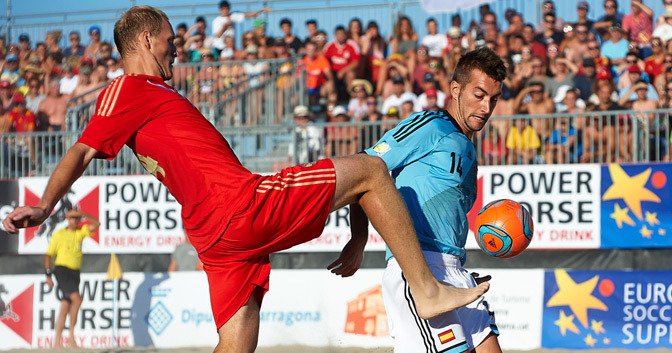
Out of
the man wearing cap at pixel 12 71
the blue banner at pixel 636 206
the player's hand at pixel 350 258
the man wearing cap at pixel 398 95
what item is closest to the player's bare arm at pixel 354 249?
the player's hand at pixel 350 258

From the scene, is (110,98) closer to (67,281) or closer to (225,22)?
(67,281)

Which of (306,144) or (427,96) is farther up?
(427,96)

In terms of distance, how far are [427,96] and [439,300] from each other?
8.84 meters

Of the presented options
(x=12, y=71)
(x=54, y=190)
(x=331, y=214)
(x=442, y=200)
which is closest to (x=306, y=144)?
(x=331, y=214)

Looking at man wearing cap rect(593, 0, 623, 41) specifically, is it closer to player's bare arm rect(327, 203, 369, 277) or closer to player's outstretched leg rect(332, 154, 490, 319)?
player's bare arm rect(327, 203, 369, 277)

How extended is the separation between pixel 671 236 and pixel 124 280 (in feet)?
22.6

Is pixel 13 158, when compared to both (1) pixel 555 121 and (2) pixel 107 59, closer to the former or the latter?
(2) pixel 107 59

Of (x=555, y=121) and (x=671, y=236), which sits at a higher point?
(x=555, y=121)

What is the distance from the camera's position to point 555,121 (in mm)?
12242

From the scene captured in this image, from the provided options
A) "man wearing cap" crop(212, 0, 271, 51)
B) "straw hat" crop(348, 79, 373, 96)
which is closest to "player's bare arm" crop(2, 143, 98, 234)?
"straw hat" crop(348, 79, 373, 96)

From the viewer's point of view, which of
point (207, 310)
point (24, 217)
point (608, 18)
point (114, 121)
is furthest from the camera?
point (608, 18)

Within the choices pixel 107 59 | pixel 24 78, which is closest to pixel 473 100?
pixel 107 59

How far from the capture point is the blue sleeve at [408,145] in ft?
17.0

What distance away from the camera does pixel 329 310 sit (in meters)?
12.4
